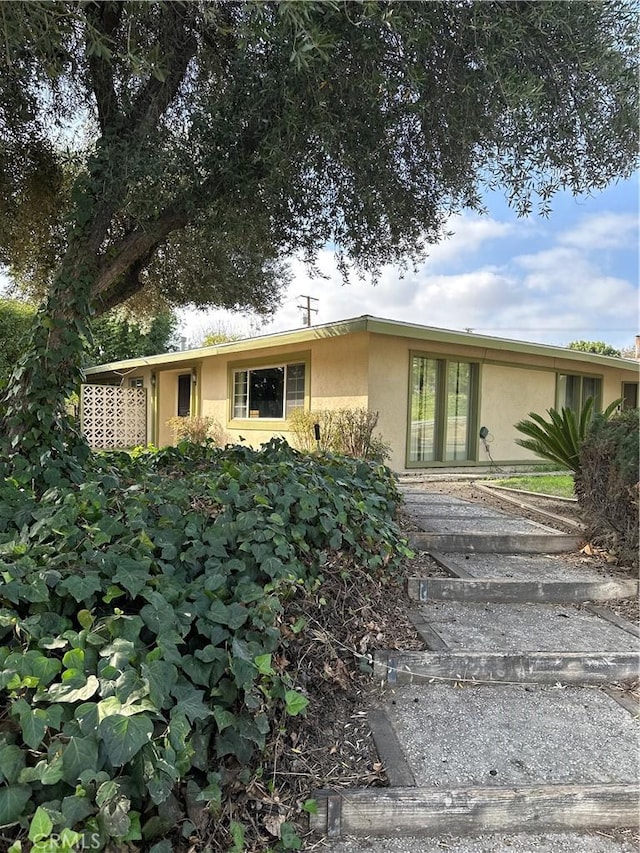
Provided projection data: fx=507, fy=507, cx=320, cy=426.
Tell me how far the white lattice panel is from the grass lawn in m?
11.4

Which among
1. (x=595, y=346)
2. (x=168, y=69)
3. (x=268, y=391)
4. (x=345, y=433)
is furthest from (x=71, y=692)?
(x=595, y=346)

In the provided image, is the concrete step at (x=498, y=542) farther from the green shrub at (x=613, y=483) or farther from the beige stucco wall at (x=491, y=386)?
the beige stucco wall at (x=491, y=386)

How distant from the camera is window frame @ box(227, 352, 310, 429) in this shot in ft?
33.3

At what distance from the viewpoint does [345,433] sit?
8227mm

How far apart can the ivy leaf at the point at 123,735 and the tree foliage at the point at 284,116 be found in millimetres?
2499

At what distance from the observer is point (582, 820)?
191 cm

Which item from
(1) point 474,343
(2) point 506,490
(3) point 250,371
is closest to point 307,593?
(2) point 506,490

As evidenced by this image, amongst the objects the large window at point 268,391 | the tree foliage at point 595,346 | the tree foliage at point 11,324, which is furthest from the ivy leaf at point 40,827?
the tree foliage at point 595,346

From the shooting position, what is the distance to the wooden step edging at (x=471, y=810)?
6.05ft

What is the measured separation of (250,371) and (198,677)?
10.4m

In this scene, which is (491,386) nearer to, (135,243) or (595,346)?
(135,243)

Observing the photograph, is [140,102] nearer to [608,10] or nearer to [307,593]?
[608,10]

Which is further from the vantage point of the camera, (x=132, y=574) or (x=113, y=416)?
(x=113, y=416)

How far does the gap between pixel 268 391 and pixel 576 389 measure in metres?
7.26
